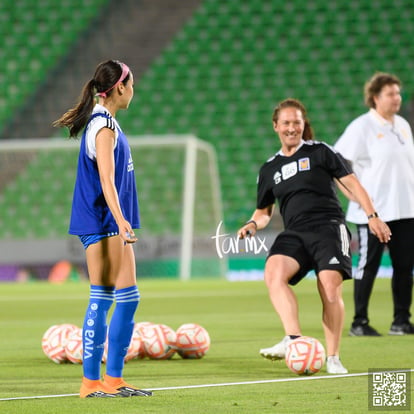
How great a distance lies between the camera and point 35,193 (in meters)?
19.5

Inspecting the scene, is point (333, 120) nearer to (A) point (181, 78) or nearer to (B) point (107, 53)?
(A) point (181, 78)

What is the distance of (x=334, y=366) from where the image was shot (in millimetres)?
5668

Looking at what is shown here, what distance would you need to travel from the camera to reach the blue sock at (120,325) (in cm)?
479

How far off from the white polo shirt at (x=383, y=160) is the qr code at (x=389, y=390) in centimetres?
253

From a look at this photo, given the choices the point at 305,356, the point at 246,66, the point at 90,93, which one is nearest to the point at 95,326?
the point at 90,93

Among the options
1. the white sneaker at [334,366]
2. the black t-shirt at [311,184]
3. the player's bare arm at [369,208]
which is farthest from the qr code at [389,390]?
the black t-shirt at [311,184]

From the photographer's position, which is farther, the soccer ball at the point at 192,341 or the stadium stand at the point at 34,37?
the stadium stand at the point at 34,37

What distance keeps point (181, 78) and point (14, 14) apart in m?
4.20

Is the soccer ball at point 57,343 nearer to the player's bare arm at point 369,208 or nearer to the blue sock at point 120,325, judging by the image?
the blue sock at point 120,325

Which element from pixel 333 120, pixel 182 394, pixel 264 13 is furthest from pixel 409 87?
pixel 182 394

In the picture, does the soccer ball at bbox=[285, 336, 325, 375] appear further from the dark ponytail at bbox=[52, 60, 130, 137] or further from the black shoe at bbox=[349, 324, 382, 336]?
the black shoe at bbox=[349, 324, 382, 336]

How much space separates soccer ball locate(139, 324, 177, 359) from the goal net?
34.2ft

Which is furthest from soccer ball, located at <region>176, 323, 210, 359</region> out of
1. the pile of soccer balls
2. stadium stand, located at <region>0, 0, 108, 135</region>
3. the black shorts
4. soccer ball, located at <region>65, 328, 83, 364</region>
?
stadium stand, located at <region>0, 0, 108, 135</region>

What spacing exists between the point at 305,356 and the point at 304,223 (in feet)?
3.04
